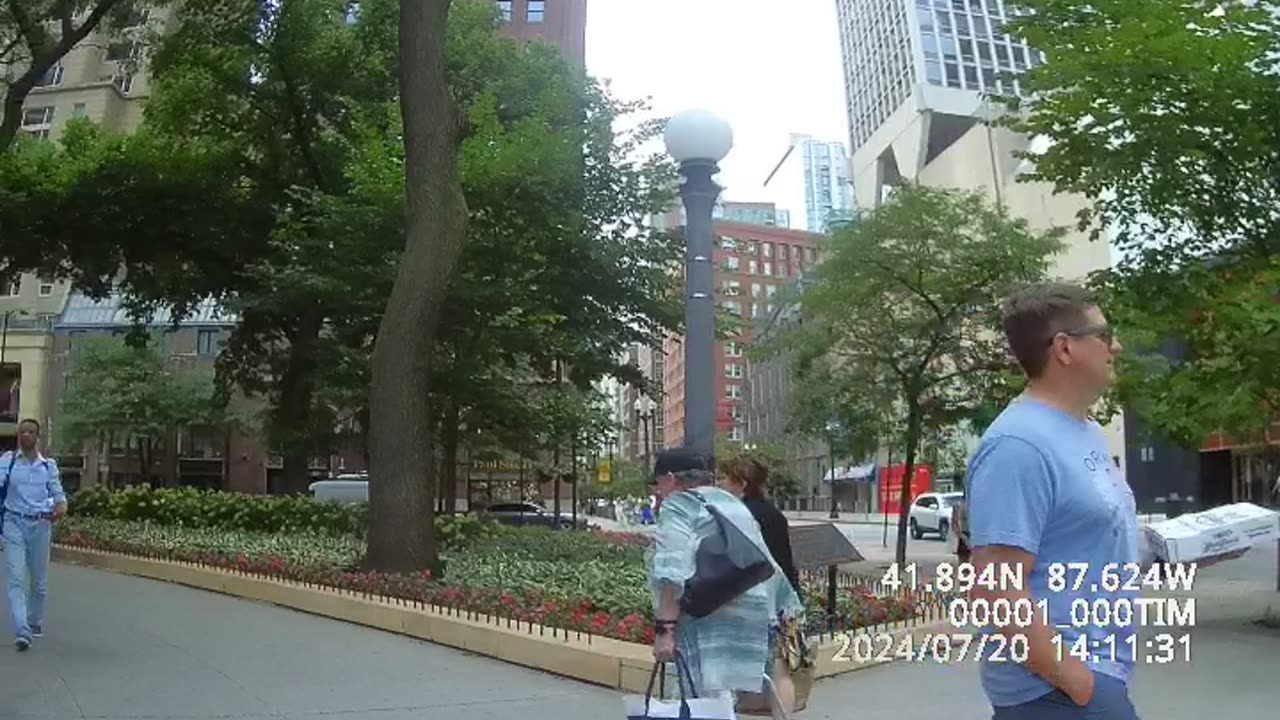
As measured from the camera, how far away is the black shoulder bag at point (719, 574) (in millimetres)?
4594

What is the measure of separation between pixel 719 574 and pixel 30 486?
6619 millimetres

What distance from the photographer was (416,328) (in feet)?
41.4

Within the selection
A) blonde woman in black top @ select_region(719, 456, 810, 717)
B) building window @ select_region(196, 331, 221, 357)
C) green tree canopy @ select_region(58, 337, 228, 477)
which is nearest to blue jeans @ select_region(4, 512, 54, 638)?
blonde woman in black top @ select_region(719, 456, 810, 717)

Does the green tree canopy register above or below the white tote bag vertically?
above

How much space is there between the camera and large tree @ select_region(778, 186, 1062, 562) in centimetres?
1992

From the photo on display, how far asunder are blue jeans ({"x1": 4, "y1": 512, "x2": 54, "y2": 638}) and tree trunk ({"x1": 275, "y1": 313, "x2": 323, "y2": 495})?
12409 mm

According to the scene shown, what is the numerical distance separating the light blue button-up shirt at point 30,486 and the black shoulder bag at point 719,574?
20.6 feet

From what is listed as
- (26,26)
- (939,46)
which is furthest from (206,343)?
(26,26)

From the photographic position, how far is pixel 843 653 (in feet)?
28.6

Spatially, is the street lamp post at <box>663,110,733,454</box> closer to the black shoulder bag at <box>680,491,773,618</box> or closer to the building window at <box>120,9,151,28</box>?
the black shoulder bag at <box>680,491,773,618</box>

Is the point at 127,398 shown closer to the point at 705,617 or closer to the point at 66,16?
the point at 66,16

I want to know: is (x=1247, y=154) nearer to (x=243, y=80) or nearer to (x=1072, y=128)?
(x=1072, y=128)

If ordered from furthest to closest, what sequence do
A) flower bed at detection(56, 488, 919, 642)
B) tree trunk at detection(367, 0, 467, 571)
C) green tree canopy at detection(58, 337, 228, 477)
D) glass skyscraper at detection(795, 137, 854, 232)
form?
1. glass skyscraper at detection(795, 137, 854, 232)
2. green tree canopy at detection(58, 337, 228, 477)
3. tree trunk at detection(367, 0, 467, 571)
4. flower bed at detection(56, 488, 919, 642)

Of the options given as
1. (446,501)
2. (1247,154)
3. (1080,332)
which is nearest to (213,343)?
(446,501)
